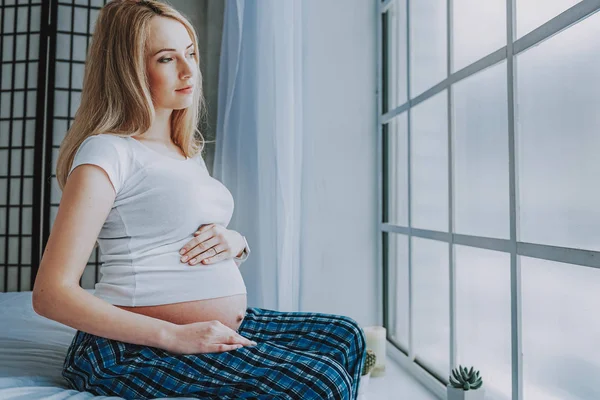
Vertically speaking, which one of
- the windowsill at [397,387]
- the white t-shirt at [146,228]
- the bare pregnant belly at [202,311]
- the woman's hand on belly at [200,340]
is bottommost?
the windowsill at [397,387]

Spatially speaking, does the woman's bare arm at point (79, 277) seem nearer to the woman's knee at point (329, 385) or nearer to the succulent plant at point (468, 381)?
Result: the woman's knee at point (329, 385)

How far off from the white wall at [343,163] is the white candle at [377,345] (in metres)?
0.46

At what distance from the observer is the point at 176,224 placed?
A: 1091 millimetres

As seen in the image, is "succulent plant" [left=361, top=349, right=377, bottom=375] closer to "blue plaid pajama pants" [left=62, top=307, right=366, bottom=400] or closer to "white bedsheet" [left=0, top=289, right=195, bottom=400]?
"blue plaid pajama pants" [left=62, top=307, right=366, bottom=400]

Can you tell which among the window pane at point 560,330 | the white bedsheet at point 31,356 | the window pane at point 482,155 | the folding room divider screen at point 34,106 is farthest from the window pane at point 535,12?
the folding room divider screen at point 34,106

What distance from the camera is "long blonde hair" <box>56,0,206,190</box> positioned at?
116cm

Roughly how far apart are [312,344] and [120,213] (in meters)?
0.48

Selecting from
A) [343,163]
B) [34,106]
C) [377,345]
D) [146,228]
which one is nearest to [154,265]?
[146,228]

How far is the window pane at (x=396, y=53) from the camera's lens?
7.45ft

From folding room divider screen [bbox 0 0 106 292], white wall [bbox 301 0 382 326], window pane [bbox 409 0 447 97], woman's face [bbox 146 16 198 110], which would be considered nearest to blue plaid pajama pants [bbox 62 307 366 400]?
woman's face [bbox 146 16 198 110]

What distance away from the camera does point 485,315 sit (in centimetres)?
152

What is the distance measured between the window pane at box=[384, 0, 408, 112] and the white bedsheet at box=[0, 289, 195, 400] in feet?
5.26

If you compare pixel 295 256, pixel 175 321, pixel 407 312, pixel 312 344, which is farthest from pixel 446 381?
pixel 175 321

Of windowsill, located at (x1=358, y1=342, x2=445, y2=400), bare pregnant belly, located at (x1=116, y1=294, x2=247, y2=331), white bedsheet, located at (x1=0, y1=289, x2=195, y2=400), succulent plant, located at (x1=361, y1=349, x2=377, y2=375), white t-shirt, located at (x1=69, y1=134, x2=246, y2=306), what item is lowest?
windowsill, located at (x1=358, y1=342, x2=445, y2=400)
